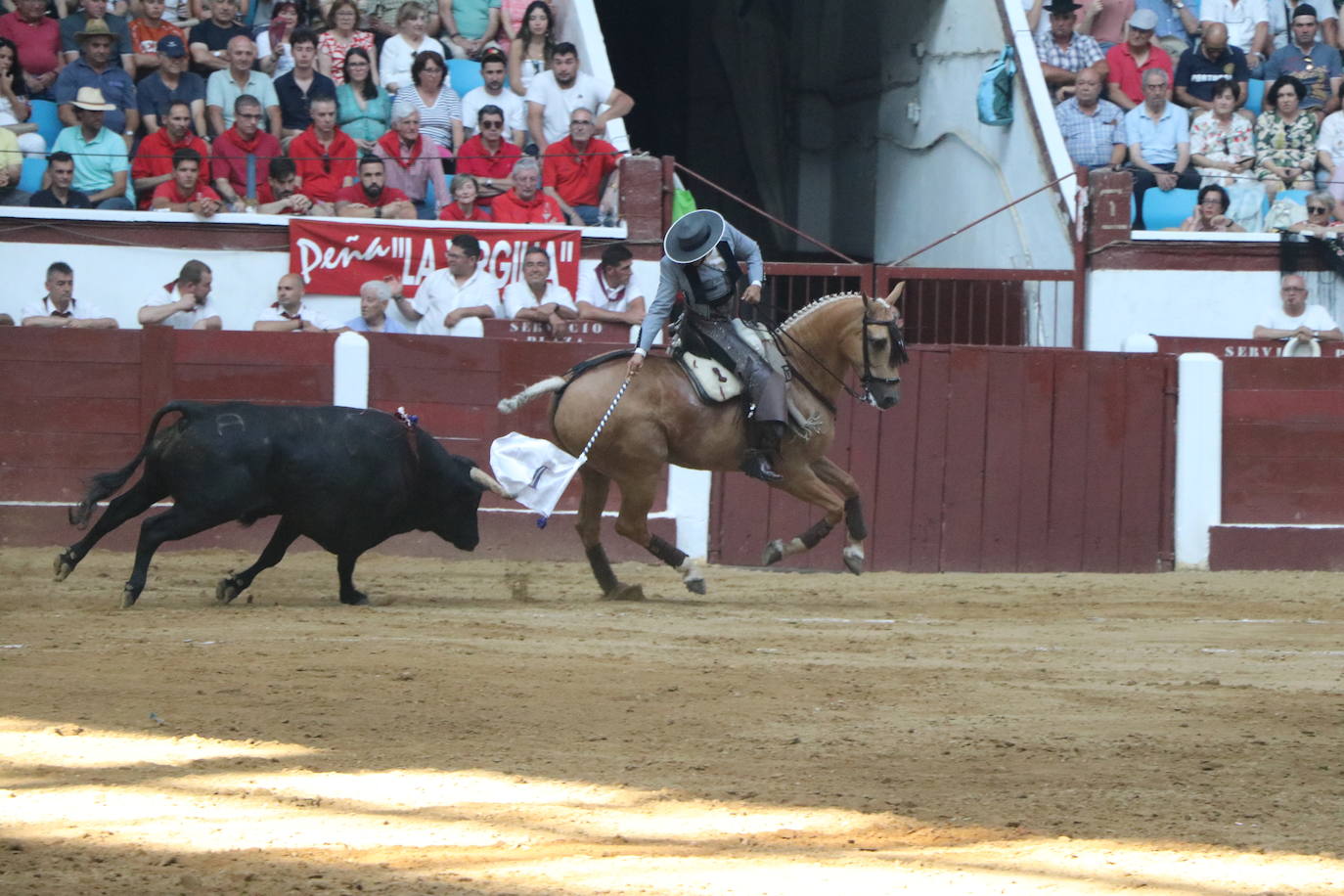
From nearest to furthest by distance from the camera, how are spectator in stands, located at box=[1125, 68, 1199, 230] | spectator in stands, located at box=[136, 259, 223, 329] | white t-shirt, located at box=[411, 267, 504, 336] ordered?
1. spectator in stands, located at box=[136, 259, 223, 329]
2. white t-shirt, located at box=[411, 267, 504, 336]
3. spectator in stands, located at box=[1125, 68, 1199, 230]

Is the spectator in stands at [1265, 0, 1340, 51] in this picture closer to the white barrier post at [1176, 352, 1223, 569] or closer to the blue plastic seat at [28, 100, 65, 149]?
the white barrier post at [1176, 352, 1223, 569]

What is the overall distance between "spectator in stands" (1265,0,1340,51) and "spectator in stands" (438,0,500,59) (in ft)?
21.8

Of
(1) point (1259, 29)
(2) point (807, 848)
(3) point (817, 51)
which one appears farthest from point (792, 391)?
(3) point (817, 51)

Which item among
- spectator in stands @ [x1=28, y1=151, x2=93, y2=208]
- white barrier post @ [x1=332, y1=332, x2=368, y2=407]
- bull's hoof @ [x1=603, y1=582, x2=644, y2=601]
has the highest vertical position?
spectator in stands @ [x1=28, y1=151, x2=93, y2=208]

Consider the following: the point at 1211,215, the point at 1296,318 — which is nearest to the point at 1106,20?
the point at 1211,215

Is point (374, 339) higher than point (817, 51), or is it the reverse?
point (817, 51)

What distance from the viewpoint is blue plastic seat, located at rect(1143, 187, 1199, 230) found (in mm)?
13898

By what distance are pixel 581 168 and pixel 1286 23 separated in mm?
6752

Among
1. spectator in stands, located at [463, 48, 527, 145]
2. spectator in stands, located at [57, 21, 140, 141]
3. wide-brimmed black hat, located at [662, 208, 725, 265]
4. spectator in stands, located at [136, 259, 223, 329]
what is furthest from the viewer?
spectator in stands, located at [463, 48, 527, 145]

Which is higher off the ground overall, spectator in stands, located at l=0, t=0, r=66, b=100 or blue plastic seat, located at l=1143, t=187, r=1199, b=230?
spectator in stands, located at l=0, t=0, r=66, b=100

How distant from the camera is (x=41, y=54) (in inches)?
509

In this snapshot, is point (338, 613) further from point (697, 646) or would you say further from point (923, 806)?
point (923, 806)

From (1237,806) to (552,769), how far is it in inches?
72.9

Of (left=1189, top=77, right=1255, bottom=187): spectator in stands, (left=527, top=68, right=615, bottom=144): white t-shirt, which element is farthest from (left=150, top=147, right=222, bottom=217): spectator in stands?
(left=1189, top=77, right=1255, bottom=187): spectator in stands
